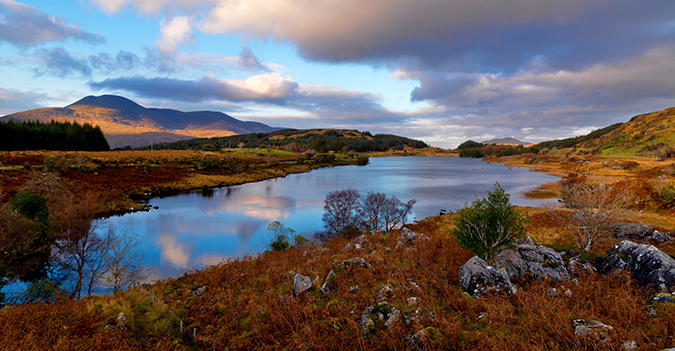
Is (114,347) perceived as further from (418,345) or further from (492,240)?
(492,240)

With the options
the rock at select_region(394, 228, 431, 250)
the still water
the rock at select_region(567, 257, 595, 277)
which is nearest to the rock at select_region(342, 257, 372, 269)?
the rock at select_region(394, 228, 431, 250)

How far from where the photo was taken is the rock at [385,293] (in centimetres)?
945

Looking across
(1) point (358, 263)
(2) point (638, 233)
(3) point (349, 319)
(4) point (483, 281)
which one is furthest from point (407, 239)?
(2) point (638, 233)

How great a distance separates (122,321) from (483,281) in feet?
42.0

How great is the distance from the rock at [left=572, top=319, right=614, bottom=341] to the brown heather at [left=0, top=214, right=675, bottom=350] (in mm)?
158

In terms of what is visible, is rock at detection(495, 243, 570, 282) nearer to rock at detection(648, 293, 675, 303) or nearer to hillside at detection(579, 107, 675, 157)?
rock at detection(648, 293, 675, 303)

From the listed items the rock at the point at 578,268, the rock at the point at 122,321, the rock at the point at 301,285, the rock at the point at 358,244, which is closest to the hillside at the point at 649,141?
the rock at the point at 578,268

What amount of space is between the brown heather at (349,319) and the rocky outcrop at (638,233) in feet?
59.8

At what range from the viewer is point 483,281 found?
976 centimetres

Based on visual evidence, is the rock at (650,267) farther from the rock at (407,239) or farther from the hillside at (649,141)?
the hillside at (649,141)

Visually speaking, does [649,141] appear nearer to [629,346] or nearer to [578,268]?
[578,268]

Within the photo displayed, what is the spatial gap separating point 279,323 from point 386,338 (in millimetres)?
3578

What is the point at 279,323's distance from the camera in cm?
869

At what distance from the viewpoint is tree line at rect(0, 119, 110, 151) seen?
8206 centimetres
